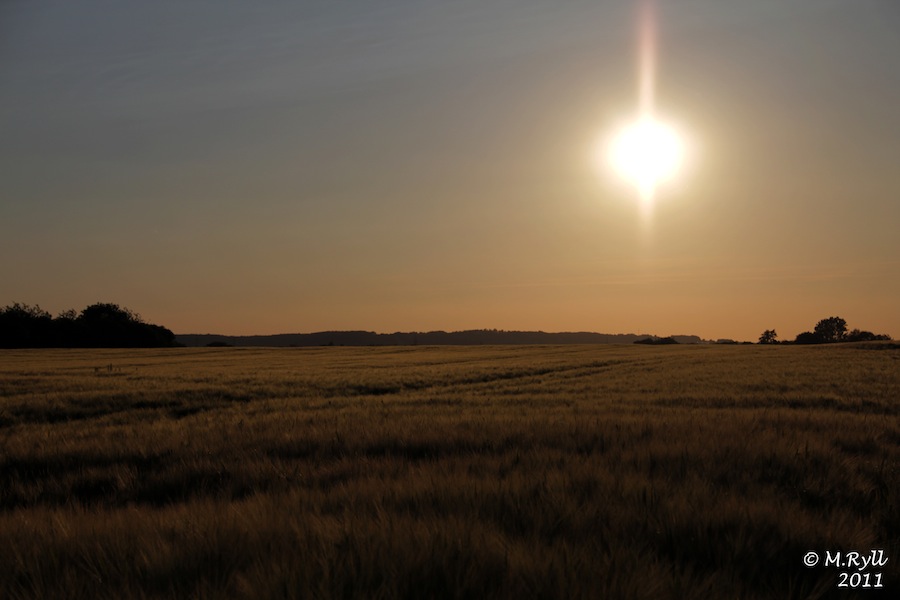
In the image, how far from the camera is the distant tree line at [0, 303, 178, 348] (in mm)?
87938

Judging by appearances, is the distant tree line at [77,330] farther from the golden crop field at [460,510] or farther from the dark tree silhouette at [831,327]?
the dark tree silhouette at [831,327]

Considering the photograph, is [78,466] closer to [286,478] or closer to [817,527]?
[286,478]

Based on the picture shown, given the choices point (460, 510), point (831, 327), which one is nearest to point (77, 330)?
point (460, 510)

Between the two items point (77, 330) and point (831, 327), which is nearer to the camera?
point (77, 330)

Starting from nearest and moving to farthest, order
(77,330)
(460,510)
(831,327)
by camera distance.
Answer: (460,510) < (77,330) < (831,327)

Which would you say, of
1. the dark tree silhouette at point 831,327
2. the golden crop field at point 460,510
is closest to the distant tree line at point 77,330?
the golden crop field at point 460,510

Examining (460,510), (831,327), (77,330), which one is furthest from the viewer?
(831,327)

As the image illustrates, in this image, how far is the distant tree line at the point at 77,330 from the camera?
87.9m

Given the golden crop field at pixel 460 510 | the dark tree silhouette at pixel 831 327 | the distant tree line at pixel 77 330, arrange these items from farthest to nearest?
the dark tree silhouette at pixel 831 327 < the distant tree line at pixel 77 330 < the golden crop field at pixel 460 510

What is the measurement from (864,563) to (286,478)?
391 cm

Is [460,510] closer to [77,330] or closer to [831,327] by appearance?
[77,330]

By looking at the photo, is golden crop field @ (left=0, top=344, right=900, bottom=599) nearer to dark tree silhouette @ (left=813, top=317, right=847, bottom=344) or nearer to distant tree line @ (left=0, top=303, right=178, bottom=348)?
distant tree line @ (left=0, top=303, right=178, bottom=348)

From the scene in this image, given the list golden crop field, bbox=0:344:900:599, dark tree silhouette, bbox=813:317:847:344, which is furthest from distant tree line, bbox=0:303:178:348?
dark tree silhouette, bbox=813:317:847:344

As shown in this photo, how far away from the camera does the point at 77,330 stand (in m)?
94.6
